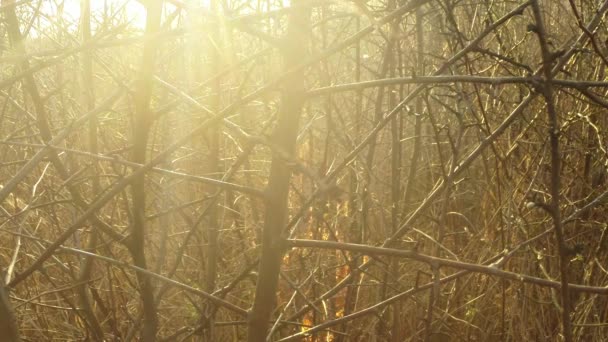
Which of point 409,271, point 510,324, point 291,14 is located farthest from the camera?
point 409,271

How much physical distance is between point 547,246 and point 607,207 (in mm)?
296

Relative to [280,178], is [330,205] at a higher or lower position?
lower

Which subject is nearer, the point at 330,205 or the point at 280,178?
the point at 280,178

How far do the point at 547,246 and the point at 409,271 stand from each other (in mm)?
510

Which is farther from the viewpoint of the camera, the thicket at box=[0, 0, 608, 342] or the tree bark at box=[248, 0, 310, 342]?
the thicket at box=[0, 0, 608, 342]

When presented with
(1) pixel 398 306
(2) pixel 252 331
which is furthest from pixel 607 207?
(2) pixel 252 331

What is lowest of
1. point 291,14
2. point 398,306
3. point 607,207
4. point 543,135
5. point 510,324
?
point 510,324

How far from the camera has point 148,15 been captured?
107 centimetres

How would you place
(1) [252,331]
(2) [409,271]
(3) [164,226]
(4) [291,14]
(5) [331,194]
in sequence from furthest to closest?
(2) [409,271] → (3) [164,226] → (1) [252,331] → (4) [291,14] → (5) [331,194]

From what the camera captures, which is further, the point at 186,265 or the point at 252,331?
the point at 186,265

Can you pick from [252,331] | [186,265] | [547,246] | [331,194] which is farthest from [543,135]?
[331,194]

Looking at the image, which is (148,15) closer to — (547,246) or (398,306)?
(398,306)

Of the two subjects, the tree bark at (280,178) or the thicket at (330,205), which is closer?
the tree bark at (280,178)

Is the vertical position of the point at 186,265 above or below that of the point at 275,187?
Result: below
